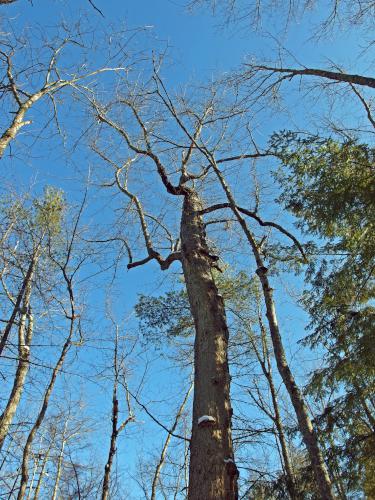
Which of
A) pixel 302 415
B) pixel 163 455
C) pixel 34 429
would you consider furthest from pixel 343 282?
pixel 163 455

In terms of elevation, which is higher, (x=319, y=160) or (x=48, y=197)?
(x=48, y=197)

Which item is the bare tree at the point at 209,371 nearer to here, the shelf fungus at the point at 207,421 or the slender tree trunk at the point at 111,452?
the shelf fungus at the point at 207,421

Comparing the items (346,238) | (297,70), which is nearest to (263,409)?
(346,238)

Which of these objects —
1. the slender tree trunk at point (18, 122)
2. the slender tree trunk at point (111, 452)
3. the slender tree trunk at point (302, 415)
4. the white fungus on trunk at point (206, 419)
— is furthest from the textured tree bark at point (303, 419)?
the slender tree trunk at point (111, 452)

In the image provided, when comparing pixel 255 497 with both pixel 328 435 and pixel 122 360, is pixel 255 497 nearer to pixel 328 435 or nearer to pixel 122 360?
pixel 328 435

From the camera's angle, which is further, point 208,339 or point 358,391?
point 358,391

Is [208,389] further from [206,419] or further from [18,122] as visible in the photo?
[18,122]

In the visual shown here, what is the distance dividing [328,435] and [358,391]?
0.81 metres

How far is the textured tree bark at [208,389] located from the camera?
98.5 inches

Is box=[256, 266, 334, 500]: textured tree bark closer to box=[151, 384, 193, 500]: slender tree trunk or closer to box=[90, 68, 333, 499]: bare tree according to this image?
box=[90, 68, 333, 499]: bare tree

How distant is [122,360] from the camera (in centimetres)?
958

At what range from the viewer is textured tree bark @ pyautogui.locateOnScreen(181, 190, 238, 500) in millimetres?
2502

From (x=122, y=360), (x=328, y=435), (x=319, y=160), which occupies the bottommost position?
(x=328, y=435)

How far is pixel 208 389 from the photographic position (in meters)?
3.08
